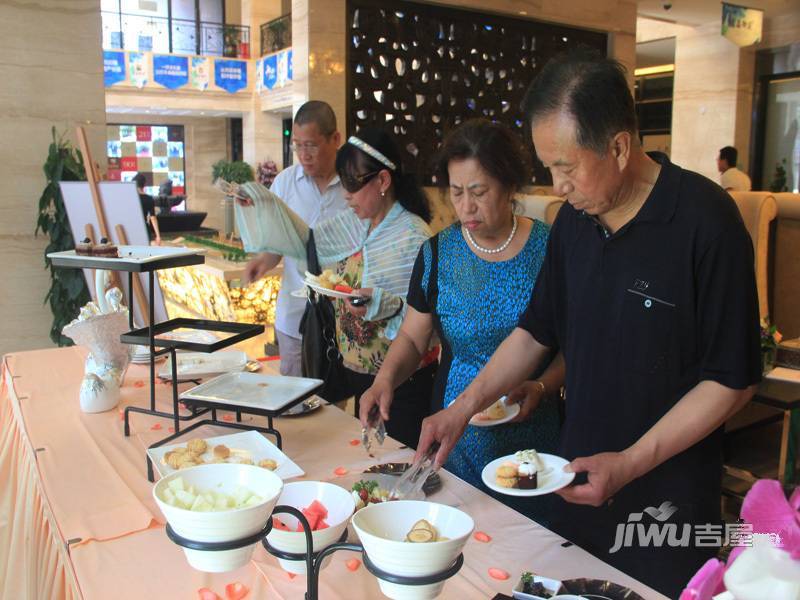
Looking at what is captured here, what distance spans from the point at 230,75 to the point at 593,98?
1512 centimetres

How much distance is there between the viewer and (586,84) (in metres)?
1.20

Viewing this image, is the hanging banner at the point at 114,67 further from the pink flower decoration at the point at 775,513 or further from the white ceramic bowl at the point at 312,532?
the pink flower decoration at the point at 775,513

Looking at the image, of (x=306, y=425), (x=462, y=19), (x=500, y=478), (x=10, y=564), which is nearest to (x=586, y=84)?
(x=500, y=478)

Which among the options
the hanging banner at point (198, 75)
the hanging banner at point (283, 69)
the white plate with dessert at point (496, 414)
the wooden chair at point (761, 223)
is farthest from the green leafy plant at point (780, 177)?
the hanging banner at point (198, 75)

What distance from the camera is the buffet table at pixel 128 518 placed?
1141 mm

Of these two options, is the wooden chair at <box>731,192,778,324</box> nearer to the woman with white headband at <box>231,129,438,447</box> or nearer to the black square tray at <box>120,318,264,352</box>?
the woman with white headband at <box>231,129,438,447</box>

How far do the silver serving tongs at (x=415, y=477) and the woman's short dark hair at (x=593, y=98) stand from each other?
645mm

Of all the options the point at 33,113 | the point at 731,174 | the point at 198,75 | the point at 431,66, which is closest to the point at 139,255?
the point at 33,113

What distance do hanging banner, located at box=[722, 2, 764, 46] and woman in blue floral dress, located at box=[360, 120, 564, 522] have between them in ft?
24.4

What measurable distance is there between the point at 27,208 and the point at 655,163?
3.60m

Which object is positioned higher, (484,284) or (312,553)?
(484,284)

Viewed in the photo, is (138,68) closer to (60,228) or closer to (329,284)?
(60,228)

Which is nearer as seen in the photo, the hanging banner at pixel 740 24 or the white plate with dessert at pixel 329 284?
the white plate with dessert at pixel 329 284

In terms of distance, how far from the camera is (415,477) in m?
1.42
